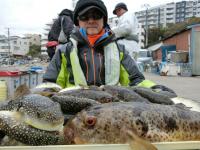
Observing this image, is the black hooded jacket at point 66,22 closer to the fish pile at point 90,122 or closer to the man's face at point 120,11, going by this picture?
the man's face at point 120,11

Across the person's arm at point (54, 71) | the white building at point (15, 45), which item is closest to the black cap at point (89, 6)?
the person's arm at point (54, 71)

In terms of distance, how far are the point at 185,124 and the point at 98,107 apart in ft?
1.87

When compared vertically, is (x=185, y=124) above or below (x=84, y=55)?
below

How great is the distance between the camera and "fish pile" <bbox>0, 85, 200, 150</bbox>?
2.42 m

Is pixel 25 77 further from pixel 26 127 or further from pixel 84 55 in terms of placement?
pixel 26 127

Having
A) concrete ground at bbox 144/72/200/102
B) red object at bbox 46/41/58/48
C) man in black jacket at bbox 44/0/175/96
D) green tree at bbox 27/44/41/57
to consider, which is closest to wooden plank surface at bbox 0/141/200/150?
man in black jacket at bbox 44/0/175/96

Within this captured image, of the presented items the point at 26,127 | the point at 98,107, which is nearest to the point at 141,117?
the point at 98,107

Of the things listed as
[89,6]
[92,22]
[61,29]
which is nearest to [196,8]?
[61,29]

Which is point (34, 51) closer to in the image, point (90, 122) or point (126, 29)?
point (126, 29)

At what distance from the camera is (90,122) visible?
99.3 inches

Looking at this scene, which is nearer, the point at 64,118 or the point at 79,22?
the point at 64,118

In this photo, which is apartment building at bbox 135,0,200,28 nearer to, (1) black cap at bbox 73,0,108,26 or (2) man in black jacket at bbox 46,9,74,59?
(2) man in black jacket at bbox 46,9,74,59

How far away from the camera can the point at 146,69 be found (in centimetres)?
3781

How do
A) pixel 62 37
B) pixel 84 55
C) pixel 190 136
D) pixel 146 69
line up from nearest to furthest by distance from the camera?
pixel 190 136
pixel 84 55
pixel 62 37
pixel 146 69
